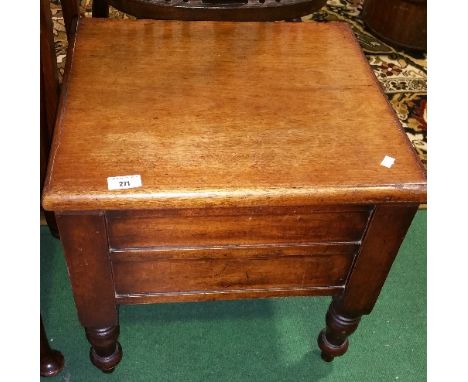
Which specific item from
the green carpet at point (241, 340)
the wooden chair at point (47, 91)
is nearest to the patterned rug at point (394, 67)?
the green carpet at point (241, 340)

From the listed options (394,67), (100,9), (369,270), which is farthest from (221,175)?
(394,67)

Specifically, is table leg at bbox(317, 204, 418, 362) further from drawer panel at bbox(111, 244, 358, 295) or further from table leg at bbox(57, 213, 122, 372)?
table leg at bbox(57, 213, 122, 372)

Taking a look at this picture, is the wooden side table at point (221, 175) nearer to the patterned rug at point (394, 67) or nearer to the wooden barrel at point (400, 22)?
the patterned rug at point (394, 67)

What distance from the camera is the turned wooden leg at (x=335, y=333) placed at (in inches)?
45.3

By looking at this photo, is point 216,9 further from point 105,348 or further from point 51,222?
point 105,348

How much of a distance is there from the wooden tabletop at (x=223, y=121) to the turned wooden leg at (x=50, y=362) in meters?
0.54

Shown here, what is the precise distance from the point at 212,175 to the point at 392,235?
36 cm

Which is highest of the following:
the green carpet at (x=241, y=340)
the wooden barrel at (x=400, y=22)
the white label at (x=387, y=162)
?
the white label at (x=387, y=162)

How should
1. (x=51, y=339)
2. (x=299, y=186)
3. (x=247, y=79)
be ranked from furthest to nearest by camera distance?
1. (x=51, y=339)
2. (x=247, y=79)
3. (x=299, y=186)

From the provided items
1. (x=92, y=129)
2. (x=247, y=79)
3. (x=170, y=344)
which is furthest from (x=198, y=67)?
(x=170, y=344)

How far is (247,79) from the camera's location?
3.60ft

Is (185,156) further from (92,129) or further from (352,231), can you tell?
(352,231)

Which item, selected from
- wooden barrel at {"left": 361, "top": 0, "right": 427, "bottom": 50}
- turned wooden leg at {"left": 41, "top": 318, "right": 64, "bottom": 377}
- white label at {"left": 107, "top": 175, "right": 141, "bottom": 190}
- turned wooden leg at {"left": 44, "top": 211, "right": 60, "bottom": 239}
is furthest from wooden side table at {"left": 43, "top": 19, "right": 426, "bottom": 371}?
wooden barrel at {"left": 361, "top": 0, "right": 427, "bottom": 50}

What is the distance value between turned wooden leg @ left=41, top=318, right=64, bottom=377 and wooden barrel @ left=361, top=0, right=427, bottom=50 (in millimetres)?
2014
